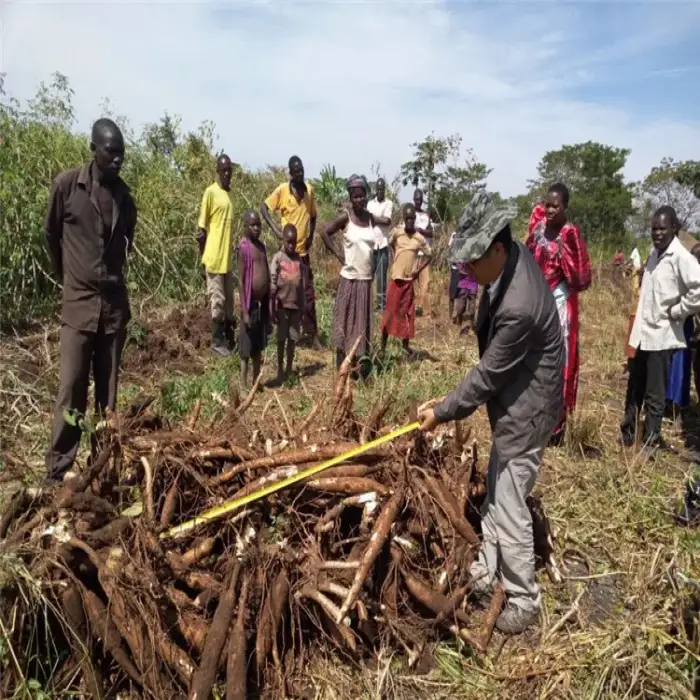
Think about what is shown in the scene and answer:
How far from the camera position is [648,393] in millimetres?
4453

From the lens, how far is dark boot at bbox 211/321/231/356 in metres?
6.56

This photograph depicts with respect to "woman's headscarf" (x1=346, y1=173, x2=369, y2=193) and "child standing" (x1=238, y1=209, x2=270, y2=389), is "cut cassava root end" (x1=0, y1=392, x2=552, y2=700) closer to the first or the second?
"child standing" (x1=238, y1=209, x2=270, y2=389)

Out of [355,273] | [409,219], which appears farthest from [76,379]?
[409,219]

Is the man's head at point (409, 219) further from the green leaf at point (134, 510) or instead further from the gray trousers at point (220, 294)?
the green leaf at point (134, 510)

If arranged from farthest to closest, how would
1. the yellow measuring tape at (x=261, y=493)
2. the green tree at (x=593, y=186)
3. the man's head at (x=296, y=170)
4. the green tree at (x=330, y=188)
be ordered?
the green tree at (x=593, y=186) → the green tree at (x=330, y=188) → the man's head at (x=296, y=170) → the yellow measuring tape at (x=261, y=493)

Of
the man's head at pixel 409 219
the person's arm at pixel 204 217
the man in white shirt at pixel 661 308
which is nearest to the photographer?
the man in white shirt at pixel 661 308

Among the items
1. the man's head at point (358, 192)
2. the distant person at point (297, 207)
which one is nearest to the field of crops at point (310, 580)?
the man's head at point (358, 192)

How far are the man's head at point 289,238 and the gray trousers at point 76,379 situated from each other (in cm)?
244

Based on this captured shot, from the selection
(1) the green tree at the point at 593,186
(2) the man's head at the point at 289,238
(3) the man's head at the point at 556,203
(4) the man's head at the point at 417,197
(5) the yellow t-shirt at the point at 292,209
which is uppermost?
(1) the green tree at the point at 593,186

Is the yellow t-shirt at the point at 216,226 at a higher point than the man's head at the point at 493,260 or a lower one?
higher

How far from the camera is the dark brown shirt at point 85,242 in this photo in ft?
11.3

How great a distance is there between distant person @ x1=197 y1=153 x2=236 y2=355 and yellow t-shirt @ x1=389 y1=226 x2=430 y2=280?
197 centimetres

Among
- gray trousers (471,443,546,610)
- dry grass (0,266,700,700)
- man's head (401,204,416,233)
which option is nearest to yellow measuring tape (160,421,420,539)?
gray trousers (471,443,546,610)

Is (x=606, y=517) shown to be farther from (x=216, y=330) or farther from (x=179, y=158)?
(x=179, y=158)
